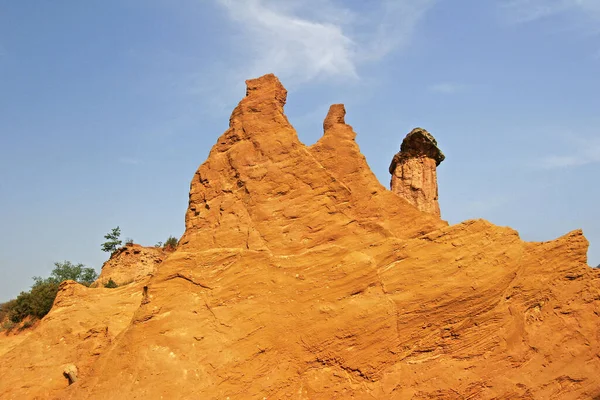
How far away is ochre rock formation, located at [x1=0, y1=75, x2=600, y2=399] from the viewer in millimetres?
10172

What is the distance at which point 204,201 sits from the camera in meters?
12.8

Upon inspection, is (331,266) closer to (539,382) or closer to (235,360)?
(235,360)

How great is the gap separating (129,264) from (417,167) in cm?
1664

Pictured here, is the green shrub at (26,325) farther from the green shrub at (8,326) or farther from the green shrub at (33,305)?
the green shrub at (33,305)

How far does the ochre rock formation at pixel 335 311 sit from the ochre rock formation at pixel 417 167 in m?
6.45

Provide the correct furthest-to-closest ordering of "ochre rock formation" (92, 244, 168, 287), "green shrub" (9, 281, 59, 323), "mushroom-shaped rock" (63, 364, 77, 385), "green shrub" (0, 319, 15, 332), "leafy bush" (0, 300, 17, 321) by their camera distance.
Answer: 1. "leafy bush" (0, 300, 17, 321)
2. "ochre rock formation" (92, 244, 168, 287)
3. "green shrub" (9, 281, 59, 323)
4. "green shrub" (0, 319, 15, 332)
5. "mushroom-shaped rock" (63, 364, 77, 385)

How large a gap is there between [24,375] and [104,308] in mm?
2364

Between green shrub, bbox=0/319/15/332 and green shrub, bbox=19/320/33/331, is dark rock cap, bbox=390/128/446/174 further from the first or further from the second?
green shrub, bbox=0/319/15/332

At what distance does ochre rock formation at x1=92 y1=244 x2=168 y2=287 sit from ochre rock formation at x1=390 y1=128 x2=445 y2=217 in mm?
14120

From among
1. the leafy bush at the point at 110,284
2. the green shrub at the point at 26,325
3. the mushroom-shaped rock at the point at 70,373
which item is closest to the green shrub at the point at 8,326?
the green shrub at the point at 26,325

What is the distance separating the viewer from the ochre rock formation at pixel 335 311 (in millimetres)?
10172

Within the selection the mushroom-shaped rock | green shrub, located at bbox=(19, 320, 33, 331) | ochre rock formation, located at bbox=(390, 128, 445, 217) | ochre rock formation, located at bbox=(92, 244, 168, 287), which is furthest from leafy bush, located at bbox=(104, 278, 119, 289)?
ochre rock formation, located at bbox=(390, 128, 445, 217)

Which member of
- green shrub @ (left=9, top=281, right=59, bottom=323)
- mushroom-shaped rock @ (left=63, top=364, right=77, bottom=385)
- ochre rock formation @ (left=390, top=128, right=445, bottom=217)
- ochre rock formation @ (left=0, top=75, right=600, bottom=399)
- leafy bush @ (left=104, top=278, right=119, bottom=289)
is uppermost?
ochre rock formation @ (left=390, top=128, right=445, bottom=217)

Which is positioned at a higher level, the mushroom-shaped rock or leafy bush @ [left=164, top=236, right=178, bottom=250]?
leafy bush @ [left=164, top=236, right=178, bottom=250]
